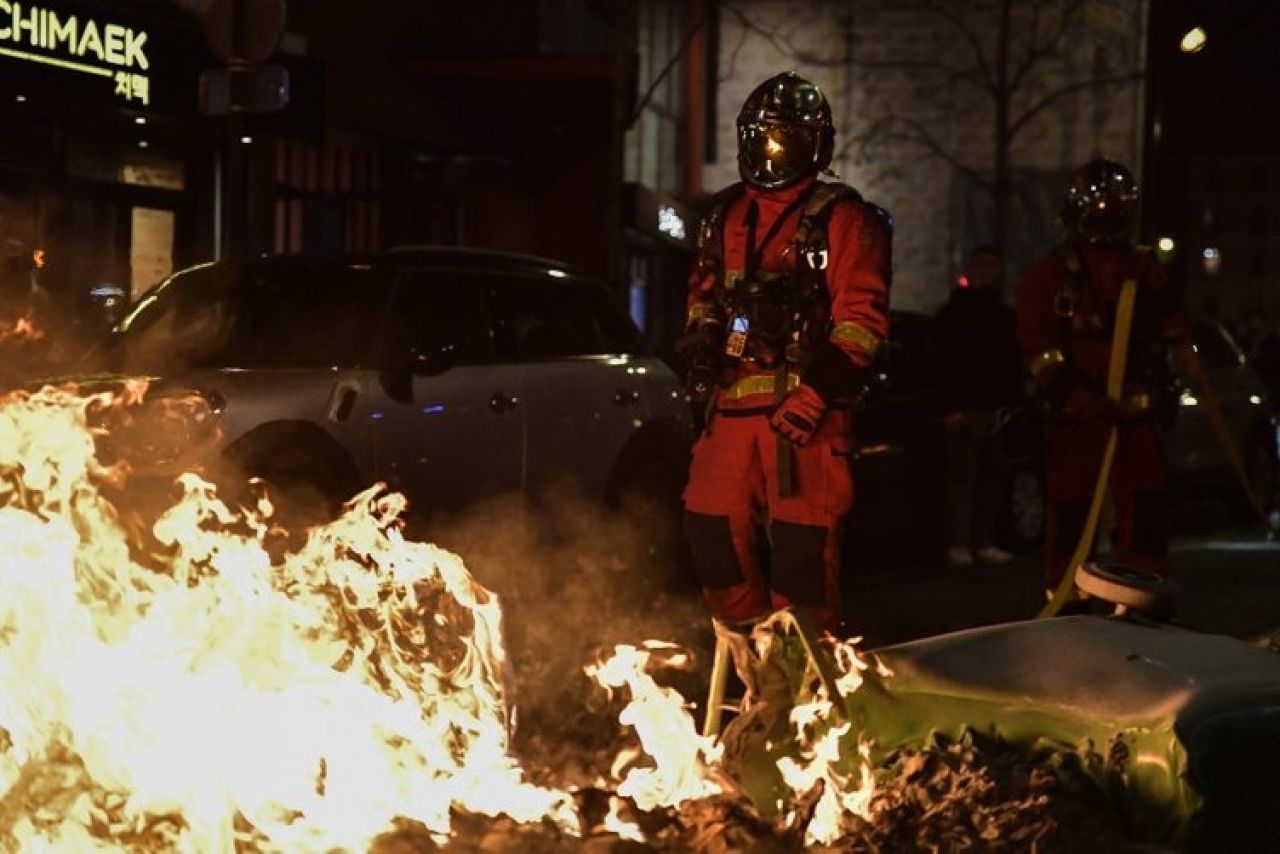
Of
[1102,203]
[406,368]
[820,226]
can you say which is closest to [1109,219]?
[1102,203]

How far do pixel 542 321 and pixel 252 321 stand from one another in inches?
63.4

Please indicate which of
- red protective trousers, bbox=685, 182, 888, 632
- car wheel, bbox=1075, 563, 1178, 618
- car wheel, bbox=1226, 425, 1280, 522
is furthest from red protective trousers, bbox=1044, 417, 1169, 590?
car wheel, bbox=1226, 425, 1280, 522

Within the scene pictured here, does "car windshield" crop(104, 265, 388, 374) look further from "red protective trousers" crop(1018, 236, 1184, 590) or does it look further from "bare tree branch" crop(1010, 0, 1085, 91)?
"bare tree branch" crop(1010, 0, 1085, 91)

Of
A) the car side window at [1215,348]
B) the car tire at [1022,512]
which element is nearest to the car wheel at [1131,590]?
the car tire at [1022,512]

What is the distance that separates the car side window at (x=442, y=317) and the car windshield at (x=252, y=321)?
12cm

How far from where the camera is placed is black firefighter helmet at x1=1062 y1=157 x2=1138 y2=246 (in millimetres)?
7922

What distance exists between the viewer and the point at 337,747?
13.9ft

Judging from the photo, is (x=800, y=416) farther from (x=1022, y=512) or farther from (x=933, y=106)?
(x=933, y=106)

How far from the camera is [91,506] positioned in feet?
15.7

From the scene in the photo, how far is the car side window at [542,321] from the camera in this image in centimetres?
1037

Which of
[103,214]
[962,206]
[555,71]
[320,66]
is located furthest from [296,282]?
[962,206]

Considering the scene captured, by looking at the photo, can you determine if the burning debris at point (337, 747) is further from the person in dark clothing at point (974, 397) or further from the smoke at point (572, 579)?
the person in dark clothing at point (974, 397)

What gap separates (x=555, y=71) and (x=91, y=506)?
1840cm

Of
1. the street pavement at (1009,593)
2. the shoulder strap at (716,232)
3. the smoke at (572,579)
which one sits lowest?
the street pavement at (1009,593)
